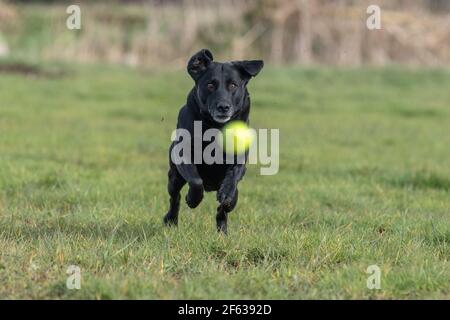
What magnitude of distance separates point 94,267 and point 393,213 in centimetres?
340

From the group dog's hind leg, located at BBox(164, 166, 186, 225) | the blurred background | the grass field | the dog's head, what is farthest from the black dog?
the blurred background

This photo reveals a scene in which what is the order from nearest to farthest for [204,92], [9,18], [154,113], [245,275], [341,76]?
[245,275] → [204,92] → [154,113] → [341,76] → [9,18]

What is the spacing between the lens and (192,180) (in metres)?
5.97

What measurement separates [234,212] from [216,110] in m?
1.89

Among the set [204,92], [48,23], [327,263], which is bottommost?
[327,263]

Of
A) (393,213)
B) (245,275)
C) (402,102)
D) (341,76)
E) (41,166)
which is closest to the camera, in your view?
(245,275)

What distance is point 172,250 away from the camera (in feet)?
18.2

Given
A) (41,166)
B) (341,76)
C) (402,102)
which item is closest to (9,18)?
(341,76)

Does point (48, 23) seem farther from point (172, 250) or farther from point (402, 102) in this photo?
point (172, 250)

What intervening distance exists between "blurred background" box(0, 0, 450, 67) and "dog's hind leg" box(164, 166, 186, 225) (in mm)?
18182

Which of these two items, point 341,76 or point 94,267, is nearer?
point 94,267

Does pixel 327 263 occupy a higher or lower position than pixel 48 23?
lower
